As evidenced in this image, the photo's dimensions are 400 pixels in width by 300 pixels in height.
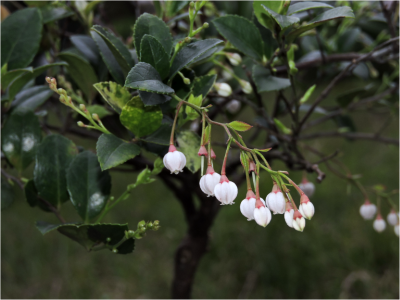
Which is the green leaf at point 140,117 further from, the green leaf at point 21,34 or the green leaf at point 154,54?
the green leaf at point 21,34

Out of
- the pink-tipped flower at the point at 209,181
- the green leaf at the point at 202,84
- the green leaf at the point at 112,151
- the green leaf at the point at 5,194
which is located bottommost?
the green leaf at the point at 5,194

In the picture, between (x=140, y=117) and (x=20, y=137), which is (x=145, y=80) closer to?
(x=140, y=117)

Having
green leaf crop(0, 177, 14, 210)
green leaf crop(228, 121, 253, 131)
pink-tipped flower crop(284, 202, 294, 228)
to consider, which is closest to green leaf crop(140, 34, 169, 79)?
green leaf crop(228, 121, 253, 131)

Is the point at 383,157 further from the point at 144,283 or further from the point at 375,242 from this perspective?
the point at 144,283

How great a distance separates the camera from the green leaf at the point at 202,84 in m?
0.48

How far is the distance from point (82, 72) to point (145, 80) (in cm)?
27

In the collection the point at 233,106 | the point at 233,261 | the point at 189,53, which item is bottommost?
the point at 233,261

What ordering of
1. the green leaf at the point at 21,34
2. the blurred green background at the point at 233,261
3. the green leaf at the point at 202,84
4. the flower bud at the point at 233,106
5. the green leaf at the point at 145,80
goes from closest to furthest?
the green leaf at the point at 145,80 → the green leaf at the point at 202,84 → the green leaf at the point at 21,34 → the flower bud at the point at 233,106 → the blurred green background at the point at 233,261

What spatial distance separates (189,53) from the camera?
17.3 inches

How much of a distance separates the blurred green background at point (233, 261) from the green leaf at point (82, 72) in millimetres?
968

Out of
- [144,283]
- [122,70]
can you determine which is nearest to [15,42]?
[122,70]

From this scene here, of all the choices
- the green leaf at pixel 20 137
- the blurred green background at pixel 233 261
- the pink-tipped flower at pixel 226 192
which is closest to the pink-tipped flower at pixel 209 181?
the pink-tipped flower at pixel 226 192

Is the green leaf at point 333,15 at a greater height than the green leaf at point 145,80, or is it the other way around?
the green leaf at point 333,15

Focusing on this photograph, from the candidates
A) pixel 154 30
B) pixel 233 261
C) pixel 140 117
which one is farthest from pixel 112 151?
pixel 233 261
